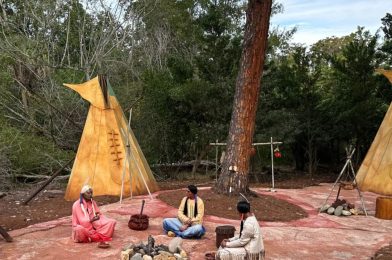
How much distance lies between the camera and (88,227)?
21.6 feet

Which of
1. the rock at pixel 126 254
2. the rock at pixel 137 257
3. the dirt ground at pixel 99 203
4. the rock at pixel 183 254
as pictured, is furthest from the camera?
the dirt ground at pixel 99 203

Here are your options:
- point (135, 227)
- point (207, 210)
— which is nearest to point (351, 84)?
point (207, 210)

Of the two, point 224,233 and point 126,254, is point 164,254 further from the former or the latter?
point 224,233

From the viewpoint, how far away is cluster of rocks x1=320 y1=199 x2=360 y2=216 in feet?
29.9

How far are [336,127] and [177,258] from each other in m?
12.1

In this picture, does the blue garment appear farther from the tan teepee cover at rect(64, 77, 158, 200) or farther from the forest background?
the forest background

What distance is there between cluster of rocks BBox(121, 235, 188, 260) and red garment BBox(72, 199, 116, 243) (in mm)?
1005

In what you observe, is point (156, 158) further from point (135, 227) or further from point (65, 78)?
point (135, 227)

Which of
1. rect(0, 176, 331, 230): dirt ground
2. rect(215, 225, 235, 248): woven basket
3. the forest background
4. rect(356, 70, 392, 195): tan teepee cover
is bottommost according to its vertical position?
rect(0, 176, 331, 230): dirt ground

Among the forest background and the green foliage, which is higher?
the forest background

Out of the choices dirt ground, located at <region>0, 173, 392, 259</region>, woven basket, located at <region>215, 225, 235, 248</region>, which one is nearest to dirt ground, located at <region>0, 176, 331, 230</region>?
dirt ground, located at <region>0, 173, 392, 259</region>

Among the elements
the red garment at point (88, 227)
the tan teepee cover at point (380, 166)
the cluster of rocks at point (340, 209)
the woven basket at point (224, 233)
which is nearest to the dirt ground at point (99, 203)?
the cluster of rocks at point (340, 209)

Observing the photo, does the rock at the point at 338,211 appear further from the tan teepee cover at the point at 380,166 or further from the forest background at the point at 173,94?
the forest background at the point at 173,94

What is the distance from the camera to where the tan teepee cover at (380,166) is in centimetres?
1234
